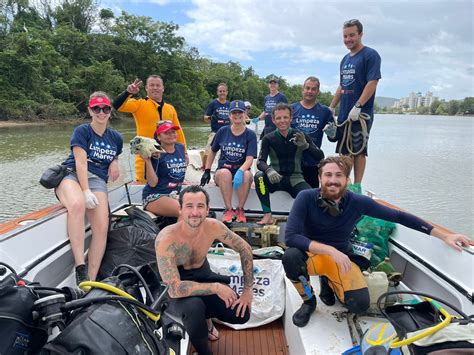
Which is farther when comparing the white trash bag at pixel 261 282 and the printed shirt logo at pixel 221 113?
the printed shirt logo at pixel 221 113

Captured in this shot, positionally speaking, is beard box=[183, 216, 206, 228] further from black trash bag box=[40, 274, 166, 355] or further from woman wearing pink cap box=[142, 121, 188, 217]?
woman wearing pink cap box=[142, 121, 188, 217]

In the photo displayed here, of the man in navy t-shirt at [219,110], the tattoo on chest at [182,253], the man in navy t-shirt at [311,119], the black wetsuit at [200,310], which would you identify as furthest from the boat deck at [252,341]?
the man in navy t-shirt at [219,110]

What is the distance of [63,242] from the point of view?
2213 mm

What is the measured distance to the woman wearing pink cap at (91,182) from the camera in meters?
2.25

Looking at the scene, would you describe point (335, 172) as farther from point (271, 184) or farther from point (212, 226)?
point (271, 184)

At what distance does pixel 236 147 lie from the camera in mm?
3271

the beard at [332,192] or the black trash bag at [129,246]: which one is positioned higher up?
the beard at [332,192]

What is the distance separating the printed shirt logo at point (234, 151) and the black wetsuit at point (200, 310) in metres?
1.46

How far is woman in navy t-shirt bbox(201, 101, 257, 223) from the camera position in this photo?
10.4ft

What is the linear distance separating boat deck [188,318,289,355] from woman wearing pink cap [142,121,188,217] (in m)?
1.02

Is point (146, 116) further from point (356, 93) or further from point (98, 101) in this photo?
point (356, 93)

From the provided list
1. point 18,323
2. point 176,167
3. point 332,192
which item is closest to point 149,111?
point 176,167

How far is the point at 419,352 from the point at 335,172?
1021mm

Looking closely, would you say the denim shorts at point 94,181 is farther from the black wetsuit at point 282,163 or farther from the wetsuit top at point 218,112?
the wetsuit top at point 218,112
